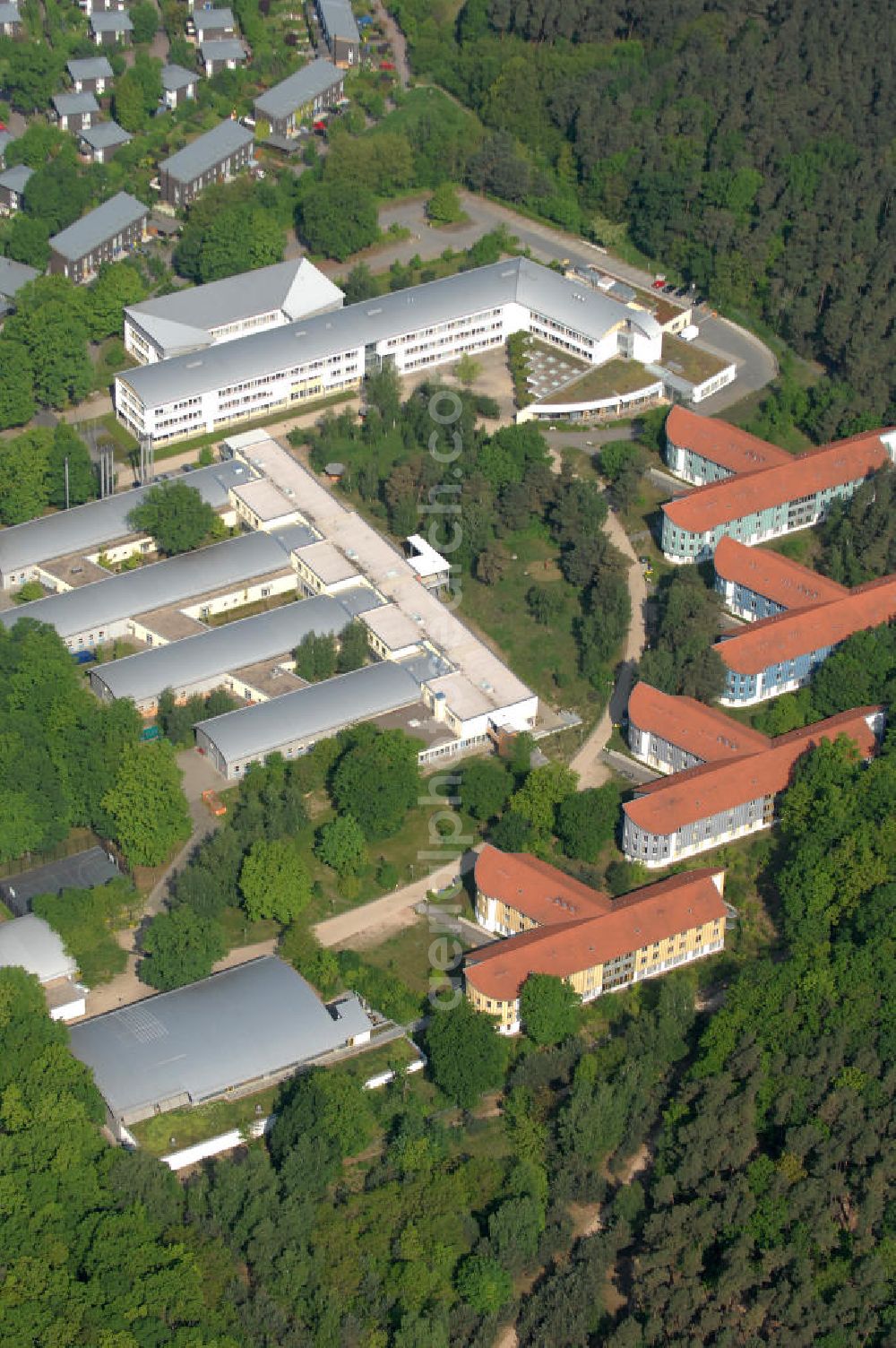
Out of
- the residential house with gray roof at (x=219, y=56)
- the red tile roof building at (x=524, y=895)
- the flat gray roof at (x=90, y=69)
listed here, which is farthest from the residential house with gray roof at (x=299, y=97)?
the red tile roof building at (x=524, y=895)

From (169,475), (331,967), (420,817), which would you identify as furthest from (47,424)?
(331,967)

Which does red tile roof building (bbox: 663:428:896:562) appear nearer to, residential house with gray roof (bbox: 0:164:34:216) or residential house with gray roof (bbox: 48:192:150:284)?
residential house with gray roof (bbox: 48:192:150:284)

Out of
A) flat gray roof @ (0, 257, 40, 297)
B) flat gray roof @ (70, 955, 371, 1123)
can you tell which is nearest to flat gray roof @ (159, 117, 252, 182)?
flat gray roof @ (0, 257, 40, 297)

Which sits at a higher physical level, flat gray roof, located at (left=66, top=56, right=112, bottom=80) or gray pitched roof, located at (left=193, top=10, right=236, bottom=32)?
gray pitched roof, located at (left=193, top=10, right=236, bottom=32)

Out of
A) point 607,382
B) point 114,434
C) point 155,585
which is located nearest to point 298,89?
point 607,382

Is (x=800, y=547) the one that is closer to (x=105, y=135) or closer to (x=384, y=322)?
(x=384, y=322)

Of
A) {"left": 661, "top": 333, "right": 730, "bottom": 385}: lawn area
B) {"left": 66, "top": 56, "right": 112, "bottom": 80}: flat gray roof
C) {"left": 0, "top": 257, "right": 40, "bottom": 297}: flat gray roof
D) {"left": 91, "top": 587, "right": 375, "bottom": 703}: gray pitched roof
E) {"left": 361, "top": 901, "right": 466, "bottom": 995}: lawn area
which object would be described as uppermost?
{"left": 66, "top": 56, "right": 112, "bottom": 80}: flat gray roof

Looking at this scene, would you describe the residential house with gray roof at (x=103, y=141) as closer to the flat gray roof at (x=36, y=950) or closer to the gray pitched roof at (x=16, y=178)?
the gray pitched roof at (x=16, y=178)
